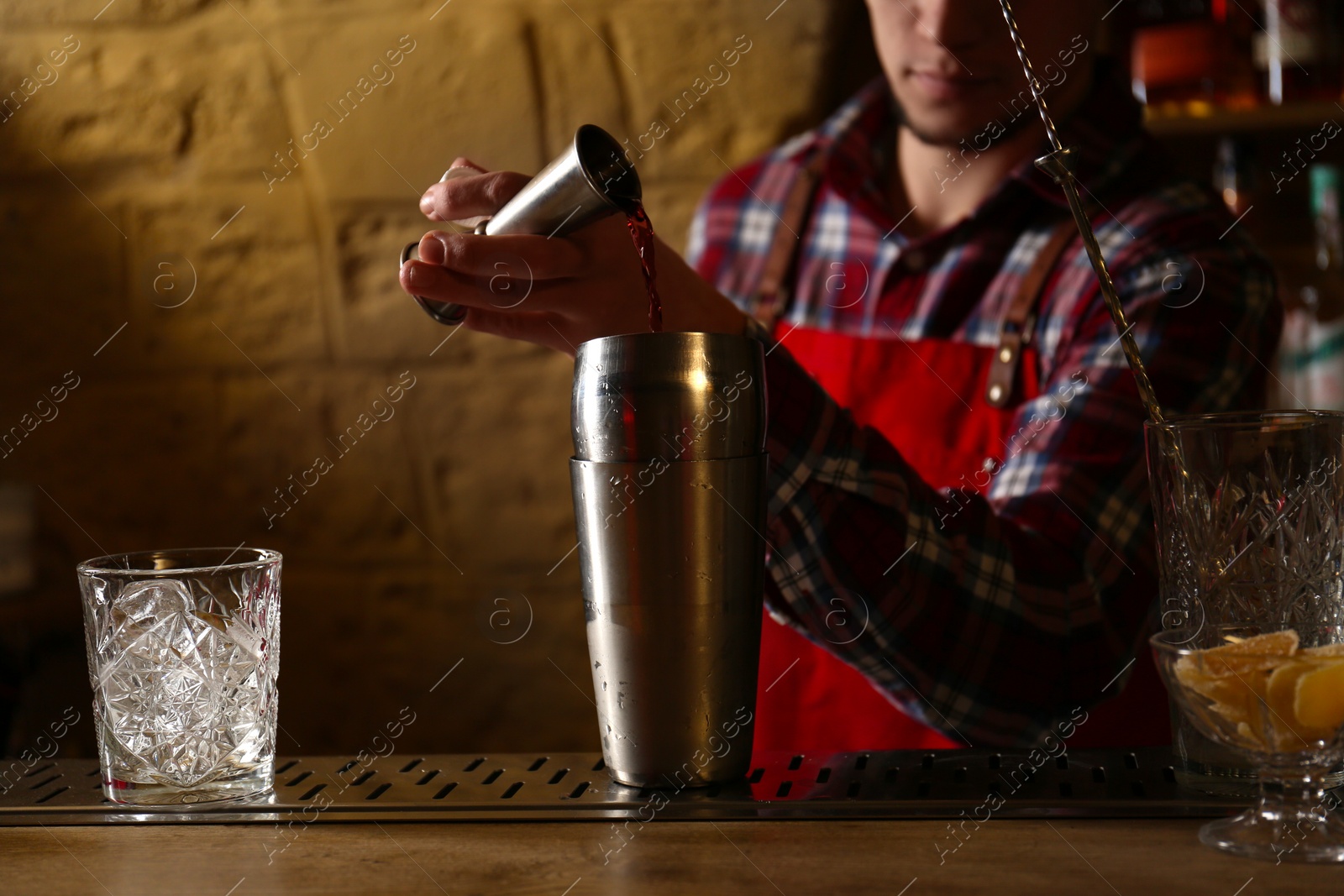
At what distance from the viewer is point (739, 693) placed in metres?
0.65

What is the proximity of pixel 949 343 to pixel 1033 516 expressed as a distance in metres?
0.30

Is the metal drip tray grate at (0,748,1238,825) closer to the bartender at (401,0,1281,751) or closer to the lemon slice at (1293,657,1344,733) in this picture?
the lemon slice at (1293,657,1344,733)

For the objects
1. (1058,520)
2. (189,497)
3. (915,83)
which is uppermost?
(915,83)

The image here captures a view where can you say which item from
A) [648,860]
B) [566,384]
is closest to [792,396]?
[648,860]

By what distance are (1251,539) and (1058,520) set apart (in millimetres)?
421

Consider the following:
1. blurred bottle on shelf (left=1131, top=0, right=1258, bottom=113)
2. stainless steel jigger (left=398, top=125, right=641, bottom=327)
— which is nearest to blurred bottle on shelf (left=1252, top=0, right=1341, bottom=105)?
blurred bottle on shelf (left=1131, top=0, right=1258, bottom=113)

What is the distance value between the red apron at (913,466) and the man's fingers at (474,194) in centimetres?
55

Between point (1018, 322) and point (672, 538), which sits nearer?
point (672, 538)

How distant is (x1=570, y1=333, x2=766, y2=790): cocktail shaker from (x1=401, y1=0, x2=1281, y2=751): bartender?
16 cm

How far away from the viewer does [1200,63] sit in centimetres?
160

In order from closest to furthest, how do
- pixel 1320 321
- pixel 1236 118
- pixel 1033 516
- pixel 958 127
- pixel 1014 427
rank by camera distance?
pixel 1033 516 → pixel 1014 427 → pixel 958 127 → pixel 1236 118 → pixel 1320 321

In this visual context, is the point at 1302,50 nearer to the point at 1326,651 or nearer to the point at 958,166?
the point at 958,166

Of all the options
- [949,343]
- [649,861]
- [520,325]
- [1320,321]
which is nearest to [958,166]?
[949,343]

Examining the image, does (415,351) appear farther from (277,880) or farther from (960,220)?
(277,880)
